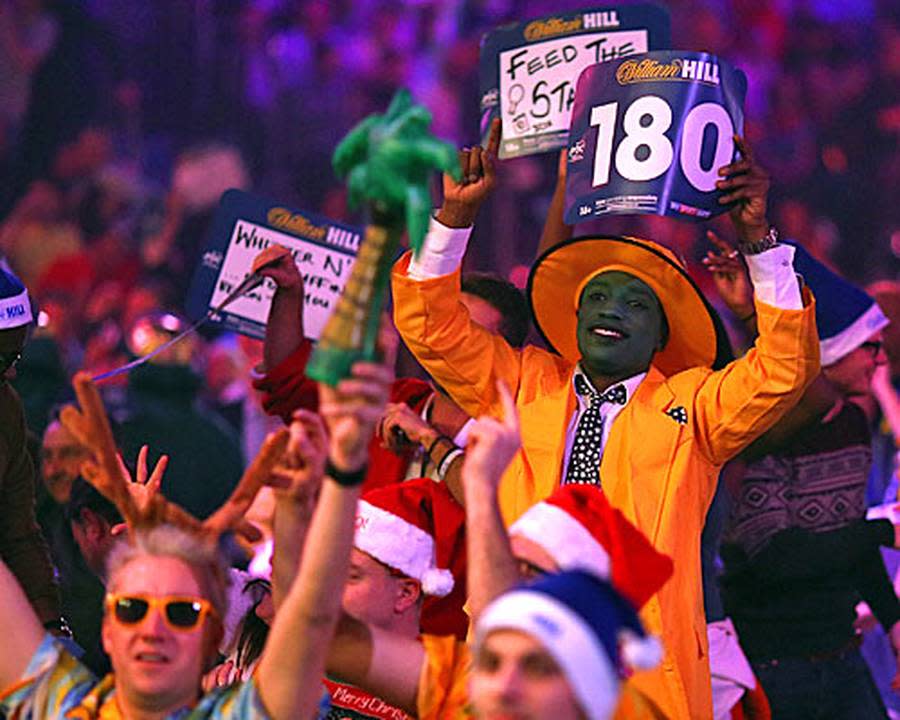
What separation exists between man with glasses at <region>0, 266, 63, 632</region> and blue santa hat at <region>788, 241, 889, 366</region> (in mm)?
2313

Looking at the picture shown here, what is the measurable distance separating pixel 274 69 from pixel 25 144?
1798mm

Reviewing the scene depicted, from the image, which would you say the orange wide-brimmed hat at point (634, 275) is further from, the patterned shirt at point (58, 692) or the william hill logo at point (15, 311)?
the patterned shirt at point (58, 692)

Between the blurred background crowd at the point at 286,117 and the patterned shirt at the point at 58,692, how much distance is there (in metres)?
8.33

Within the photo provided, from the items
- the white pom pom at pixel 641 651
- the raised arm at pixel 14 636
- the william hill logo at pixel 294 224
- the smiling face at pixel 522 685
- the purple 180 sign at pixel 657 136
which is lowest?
the raised arm at pixel 14 636

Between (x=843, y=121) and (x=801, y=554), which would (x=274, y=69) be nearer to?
(x=843, y=121)

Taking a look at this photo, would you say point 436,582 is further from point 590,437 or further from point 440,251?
point 440,251

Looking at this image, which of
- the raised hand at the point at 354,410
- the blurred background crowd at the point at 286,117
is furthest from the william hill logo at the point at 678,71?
the blurred background crowd at the point at 286,117

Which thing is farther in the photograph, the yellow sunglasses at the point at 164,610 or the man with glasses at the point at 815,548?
the man with glasses at the point at 815,548

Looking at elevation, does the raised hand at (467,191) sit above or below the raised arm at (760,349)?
above

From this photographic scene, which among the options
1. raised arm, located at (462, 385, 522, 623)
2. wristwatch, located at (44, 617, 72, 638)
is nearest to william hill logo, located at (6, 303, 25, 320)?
wristwatch, located at (44, 617, 72, 638)

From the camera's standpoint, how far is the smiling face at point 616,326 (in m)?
4.47

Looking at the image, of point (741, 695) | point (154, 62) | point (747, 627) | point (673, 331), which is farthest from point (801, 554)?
point (154, 62)

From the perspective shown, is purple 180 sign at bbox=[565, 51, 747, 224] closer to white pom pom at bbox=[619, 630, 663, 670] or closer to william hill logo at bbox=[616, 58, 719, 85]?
william hill logo at bbox=[616, 58, 719, 85]

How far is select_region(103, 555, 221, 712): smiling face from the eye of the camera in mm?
3309
